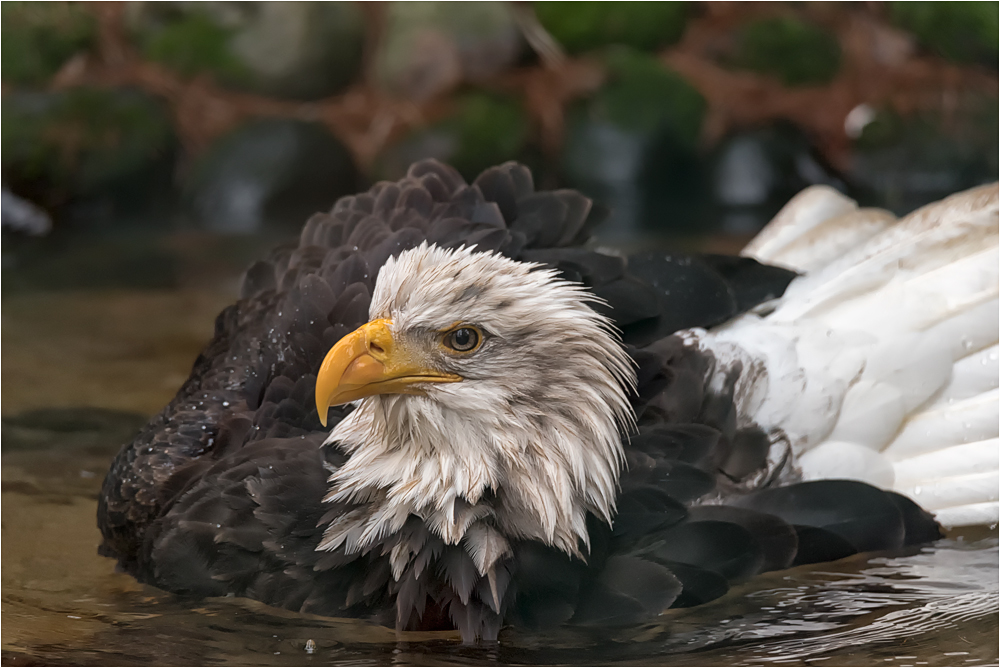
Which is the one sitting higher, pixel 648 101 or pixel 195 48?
pixel 195 48

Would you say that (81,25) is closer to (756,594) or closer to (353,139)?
(353,139)

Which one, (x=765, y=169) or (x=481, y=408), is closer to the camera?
(x=481, y=408)

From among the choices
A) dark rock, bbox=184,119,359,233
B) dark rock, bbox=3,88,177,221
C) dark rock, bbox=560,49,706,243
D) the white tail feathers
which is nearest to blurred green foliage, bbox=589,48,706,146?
dark rock, bbox=560,49,706,243

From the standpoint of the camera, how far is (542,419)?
132 inches

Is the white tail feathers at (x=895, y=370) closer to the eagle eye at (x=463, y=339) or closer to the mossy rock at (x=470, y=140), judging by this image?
the eagle eye at (x=463, y=339)

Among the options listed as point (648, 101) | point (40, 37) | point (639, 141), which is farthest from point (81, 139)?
point (648, 101)

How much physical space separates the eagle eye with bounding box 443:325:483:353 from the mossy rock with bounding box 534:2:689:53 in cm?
797

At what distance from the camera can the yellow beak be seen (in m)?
3.16

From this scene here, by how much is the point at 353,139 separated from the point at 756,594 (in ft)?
24.7

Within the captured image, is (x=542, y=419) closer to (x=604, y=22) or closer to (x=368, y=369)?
(x=368, y=369)

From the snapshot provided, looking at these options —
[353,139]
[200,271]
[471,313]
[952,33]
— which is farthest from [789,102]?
[471,313]

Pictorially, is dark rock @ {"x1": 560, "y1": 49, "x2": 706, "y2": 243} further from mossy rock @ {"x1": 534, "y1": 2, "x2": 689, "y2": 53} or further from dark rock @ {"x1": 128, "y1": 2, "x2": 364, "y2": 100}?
dark rock @ {"x1": 128, "y1": 2, "x2": 364, "y2": 100}

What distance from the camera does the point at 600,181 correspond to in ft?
33.6

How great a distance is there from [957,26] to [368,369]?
903 centimetres
